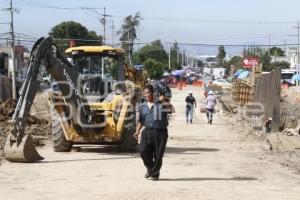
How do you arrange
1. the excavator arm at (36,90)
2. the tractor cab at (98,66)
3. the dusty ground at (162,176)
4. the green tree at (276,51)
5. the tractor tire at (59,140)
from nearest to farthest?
1. the dusty ground at (162,176)
2. the excavator arm at (36,90)
3. the tractor tire at (59,140)
4. the tractor cab at (98,66)
5. the green tree at (276,51)

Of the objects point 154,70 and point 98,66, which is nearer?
point 98,66

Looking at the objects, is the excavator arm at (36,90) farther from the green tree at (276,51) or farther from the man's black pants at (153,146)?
the green tree at (276,51)

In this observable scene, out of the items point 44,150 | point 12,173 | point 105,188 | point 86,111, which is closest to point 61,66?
point 86,111

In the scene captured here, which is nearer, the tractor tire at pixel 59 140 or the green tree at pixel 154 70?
the tractor tire at pixel 59 140

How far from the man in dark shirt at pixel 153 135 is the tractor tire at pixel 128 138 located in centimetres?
586

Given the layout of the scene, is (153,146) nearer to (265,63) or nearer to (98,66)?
(98,66)

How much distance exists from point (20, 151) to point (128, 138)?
13.1 feet

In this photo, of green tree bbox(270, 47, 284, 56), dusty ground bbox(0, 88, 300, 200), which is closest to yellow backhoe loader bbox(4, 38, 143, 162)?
dusty ground bbox(0, 88, 300, 200)

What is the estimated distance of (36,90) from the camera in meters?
17.5

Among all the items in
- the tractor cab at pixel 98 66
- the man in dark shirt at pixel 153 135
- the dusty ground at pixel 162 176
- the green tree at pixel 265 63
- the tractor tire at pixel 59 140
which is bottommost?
the dusty ground at pixel 162 176

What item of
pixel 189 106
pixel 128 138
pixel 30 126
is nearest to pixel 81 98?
pixel 128 138

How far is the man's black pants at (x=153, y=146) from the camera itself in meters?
13.4

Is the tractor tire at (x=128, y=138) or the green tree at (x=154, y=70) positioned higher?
the green tree at (x=154, y=70)

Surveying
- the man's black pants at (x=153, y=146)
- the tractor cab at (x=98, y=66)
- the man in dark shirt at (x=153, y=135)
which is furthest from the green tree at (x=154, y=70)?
the man's black pants at (x=153, y=146)
